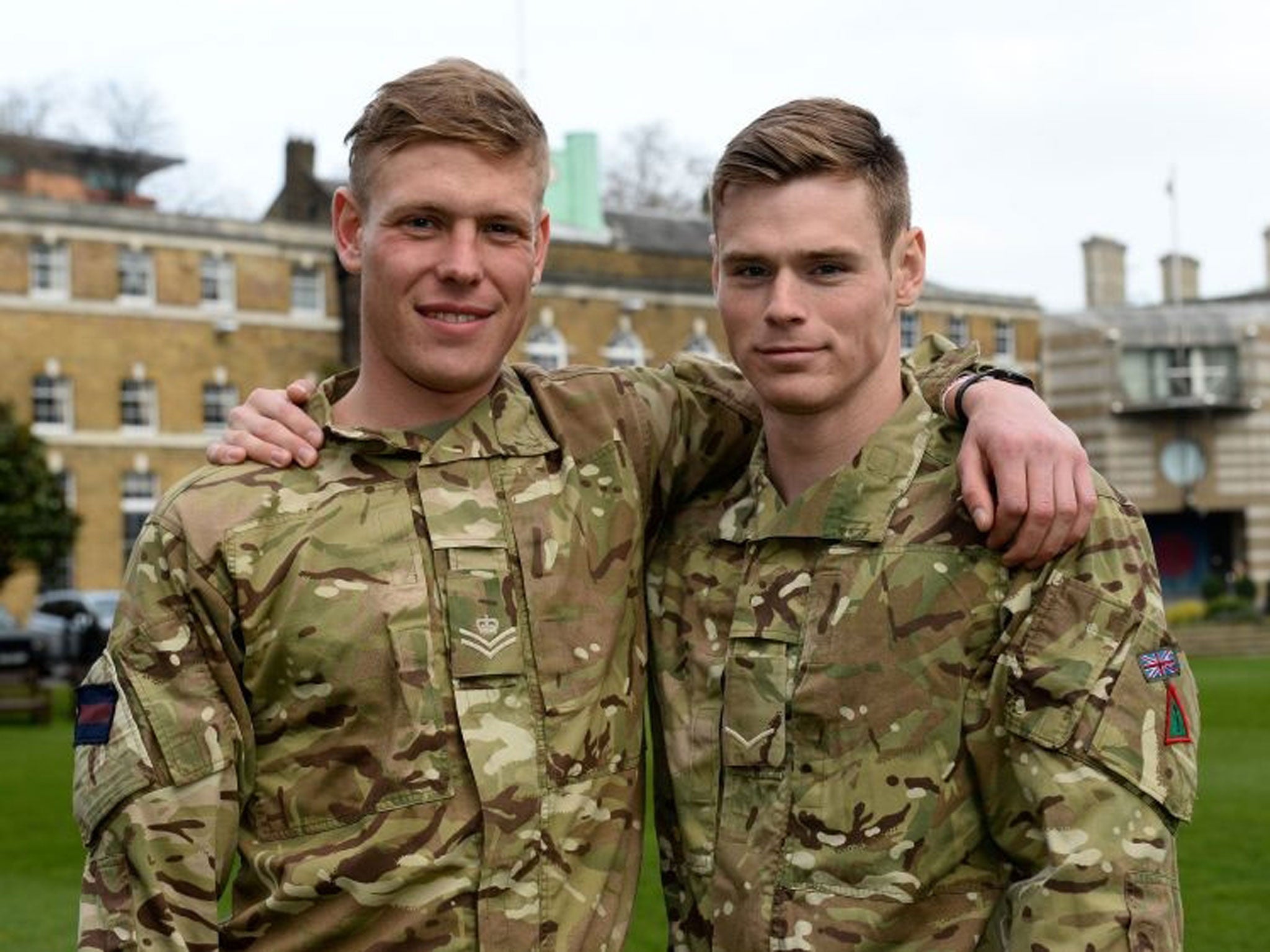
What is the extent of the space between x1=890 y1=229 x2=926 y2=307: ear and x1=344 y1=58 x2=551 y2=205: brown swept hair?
29.9 inches

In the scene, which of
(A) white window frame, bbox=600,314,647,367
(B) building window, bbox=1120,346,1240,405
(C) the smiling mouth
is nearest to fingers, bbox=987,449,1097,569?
(C) the smiling mouth

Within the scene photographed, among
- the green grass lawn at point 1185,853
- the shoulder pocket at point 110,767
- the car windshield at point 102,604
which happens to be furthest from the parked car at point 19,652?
the shoulder pocket at point 110,767

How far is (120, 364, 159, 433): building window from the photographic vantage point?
45406 mm

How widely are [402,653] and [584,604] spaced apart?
1.31 ft

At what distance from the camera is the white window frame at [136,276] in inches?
1794

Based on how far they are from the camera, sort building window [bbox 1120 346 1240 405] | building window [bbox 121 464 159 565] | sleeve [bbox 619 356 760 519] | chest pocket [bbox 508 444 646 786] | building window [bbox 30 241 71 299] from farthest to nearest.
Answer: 1. building window [bbox 1120 346 1240 405]
2. building window [bbox 121 464 159 565]
3. building window [bbox 30 241 71 299]
4. sleeve [bbox 619 356 760 519]
5. chest pocket [bbox 508 444 646 786]

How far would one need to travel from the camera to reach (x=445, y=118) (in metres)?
3.46

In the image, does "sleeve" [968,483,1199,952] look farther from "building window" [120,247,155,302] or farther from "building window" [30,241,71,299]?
"building window" [120,247,155,302]

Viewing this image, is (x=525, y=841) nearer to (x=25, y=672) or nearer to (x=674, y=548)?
(x=674, y=548)

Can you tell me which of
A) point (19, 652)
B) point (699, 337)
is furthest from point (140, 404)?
point (699, 337)

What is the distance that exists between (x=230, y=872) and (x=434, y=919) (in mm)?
405

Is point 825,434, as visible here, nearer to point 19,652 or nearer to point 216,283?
point 19,652

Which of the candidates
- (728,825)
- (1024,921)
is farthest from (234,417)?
(1024,921)

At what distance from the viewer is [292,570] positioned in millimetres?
3439
